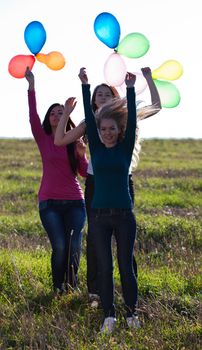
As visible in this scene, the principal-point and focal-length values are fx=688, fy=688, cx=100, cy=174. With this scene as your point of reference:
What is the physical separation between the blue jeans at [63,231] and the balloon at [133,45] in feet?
4.76

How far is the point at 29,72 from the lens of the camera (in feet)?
21.1

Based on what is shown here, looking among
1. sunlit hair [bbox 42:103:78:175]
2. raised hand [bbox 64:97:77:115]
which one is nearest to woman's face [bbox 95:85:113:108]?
raised hand [bbox 64:97:77:115]

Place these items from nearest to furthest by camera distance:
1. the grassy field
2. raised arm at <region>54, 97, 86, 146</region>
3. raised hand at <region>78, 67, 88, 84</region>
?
the grassy field < raised hand at <region>78, 67, 88, 84</region> < raised arm at <region>54, 97, 86, 146</region>

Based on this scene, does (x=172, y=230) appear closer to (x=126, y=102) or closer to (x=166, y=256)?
(x=166, y=256)

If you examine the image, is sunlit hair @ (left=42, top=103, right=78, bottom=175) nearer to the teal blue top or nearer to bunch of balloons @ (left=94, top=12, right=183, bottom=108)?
bunch of balloons @ (left=94, top=12, right=183, bottom=108)

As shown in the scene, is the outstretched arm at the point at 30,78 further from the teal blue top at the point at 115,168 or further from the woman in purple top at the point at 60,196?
the teal blue top at the point at 115,168

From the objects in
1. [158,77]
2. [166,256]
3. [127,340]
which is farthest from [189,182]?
[127,340]

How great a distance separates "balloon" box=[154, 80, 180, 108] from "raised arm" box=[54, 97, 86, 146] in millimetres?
825

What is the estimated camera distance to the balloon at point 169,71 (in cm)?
638

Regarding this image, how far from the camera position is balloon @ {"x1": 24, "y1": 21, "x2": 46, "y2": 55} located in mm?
6391

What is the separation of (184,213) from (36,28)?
679 cm

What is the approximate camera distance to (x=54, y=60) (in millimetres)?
6547

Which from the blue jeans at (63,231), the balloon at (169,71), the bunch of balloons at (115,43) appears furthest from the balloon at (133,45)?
the blue jeans at (63,231)

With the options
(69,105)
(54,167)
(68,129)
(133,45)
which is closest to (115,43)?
(133,45)
